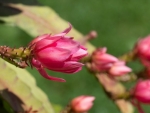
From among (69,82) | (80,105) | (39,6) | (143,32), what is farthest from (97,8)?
(80,105)

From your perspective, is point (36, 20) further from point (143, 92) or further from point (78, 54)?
point (78, 54)

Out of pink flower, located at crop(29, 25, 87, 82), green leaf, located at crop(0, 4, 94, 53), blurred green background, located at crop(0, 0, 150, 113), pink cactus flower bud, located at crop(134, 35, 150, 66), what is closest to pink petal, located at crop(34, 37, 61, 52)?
pink flower, located at crop(29, 25, 87, 82)

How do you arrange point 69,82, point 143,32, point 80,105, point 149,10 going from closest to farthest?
1. point 80,105
2. point 69,82
3. point 143,32
4. point 149,10

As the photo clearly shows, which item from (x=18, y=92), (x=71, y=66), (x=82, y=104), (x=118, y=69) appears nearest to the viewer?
(x=71, y=66)

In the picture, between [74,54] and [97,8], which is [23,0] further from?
[97,8]

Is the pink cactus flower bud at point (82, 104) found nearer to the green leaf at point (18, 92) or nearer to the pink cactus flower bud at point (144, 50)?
the green leaf at point (18, 92)

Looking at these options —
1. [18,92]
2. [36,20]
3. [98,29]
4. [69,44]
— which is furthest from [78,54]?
[98,29]

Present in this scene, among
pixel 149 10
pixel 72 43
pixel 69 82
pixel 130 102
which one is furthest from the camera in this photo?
pixel 149 10

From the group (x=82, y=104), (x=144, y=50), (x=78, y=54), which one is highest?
(x=78, y=54)
